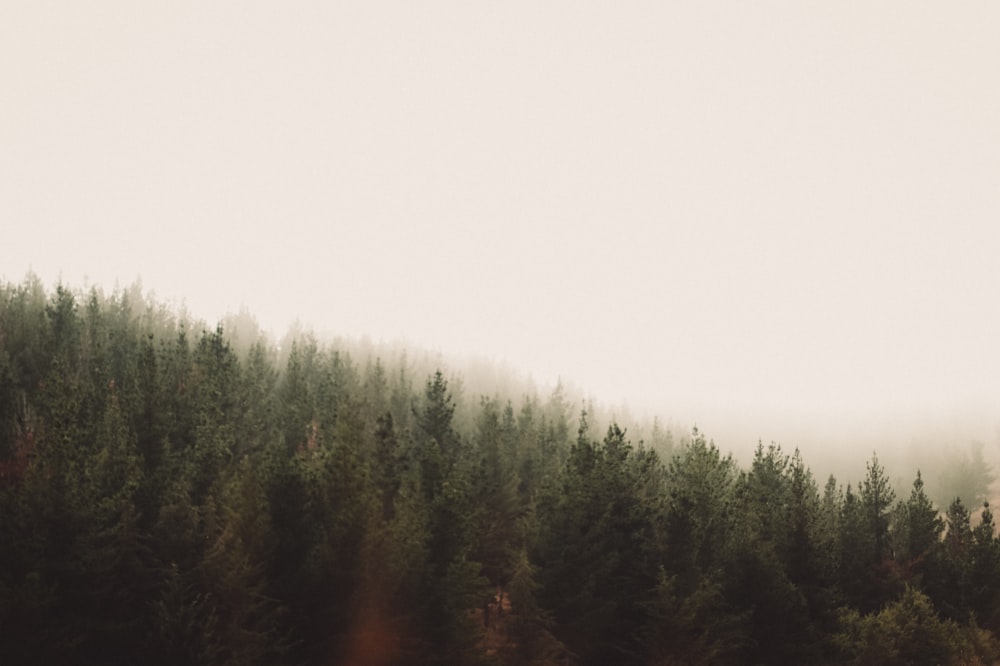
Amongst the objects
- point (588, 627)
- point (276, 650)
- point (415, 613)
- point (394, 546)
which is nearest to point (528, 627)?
point (588, 627)

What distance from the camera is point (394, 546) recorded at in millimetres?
22562

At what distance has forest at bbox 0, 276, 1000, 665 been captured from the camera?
20.9 metres

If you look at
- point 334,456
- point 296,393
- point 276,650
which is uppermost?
point 296,393

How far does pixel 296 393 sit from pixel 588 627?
133 ft

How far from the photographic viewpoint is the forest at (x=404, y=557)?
824 inches

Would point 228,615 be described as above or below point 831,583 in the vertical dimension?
above

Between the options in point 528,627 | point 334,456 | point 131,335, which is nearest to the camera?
point 334,456

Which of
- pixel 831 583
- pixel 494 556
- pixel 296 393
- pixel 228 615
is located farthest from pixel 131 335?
pixel 831 583

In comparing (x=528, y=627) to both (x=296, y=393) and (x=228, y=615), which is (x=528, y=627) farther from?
(x=296, y=393)

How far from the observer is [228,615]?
21.6 metres

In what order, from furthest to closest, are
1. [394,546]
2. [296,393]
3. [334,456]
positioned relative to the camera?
[296,393], [334,456], [394,546]

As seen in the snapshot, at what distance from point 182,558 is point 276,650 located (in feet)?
20.5

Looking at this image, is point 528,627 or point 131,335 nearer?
point 528,627

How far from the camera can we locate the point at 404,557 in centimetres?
2277
